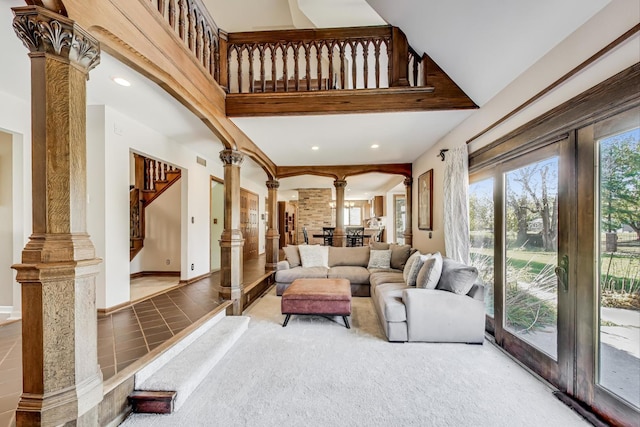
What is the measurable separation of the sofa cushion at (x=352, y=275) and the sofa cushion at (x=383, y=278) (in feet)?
0.49

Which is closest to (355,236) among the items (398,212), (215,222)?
(398,212)

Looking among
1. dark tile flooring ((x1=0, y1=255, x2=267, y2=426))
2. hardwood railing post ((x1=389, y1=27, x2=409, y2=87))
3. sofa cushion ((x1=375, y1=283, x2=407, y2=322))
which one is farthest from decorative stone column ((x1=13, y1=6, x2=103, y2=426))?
hardwood railing post ((x1=389, y1=27, x2=409, y2=87))

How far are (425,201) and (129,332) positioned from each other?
4.65m

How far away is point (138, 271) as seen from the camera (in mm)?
5434

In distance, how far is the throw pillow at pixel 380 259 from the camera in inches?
204

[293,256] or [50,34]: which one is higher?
[50,34]

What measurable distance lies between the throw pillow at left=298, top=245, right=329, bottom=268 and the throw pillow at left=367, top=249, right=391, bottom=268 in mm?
876

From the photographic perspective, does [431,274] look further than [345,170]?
No

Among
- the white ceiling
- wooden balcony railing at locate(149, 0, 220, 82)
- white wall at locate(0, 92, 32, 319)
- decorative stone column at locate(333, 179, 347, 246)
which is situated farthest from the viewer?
decorative stone column at locate(333, 179, 347, 246)

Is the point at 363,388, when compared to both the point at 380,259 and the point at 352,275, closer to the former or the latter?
the point at 352,275

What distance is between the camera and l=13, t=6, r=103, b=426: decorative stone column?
1.36 meters

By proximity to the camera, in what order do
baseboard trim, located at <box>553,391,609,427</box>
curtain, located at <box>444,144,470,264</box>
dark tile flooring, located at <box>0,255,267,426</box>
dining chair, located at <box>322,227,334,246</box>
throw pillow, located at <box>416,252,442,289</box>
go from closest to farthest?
baseboard trim, located at <box>553,391,609,427</box>
dark tile flooring, located at <box>0,255,267,426</box>
throw pillow, located at <box>416,252,442,289</box>
curtain, located at <box>444,144,470,264</box>
dining chair, located at <box>322,227,334,246</box>

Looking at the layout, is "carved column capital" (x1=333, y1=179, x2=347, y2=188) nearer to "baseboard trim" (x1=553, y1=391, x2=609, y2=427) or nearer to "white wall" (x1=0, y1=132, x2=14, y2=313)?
"baseboard trim" (x1=553, y1=391, x2=609, y2=427)

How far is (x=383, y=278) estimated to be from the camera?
423 centimetres
